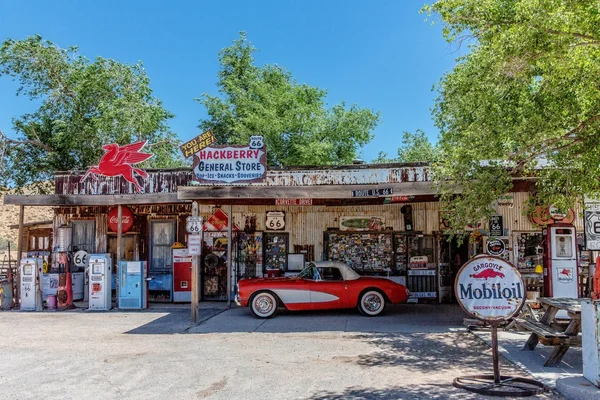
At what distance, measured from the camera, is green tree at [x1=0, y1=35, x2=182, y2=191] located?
90.0 ft

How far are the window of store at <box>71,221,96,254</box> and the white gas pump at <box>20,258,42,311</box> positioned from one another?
8.20 feet

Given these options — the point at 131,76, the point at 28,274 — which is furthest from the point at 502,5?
the point at 131,76

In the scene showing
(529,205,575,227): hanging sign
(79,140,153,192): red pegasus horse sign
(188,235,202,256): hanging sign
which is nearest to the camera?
(188,235,202,256): hanging sign

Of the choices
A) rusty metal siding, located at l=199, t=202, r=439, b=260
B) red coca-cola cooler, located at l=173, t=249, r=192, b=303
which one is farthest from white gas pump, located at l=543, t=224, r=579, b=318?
red coca-cola cooler, located at l=173, t=249, r=192, b=303

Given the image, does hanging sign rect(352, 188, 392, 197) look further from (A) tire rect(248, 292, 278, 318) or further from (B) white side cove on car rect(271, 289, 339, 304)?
(A) tire rect(248, 292, 278, 318)

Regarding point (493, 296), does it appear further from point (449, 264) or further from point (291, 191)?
point (449, 264)

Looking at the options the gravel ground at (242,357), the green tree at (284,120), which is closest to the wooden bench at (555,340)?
the gravel ground at (242,357)

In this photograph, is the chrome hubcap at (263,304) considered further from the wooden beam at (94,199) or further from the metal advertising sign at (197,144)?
the wooden beam at (94,199)

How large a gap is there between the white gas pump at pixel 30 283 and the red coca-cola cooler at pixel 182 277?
377 centimetres

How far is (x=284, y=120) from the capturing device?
29656 millimetres

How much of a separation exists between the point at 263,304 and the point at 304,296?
3.27 ft

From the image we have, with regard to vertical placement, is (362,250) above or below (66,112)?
below

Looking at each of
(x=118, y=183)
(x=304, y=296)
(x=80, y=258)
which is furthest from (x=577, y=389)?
(x=80, y=258)

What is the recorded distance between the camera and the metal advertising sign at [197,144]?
535 inches
